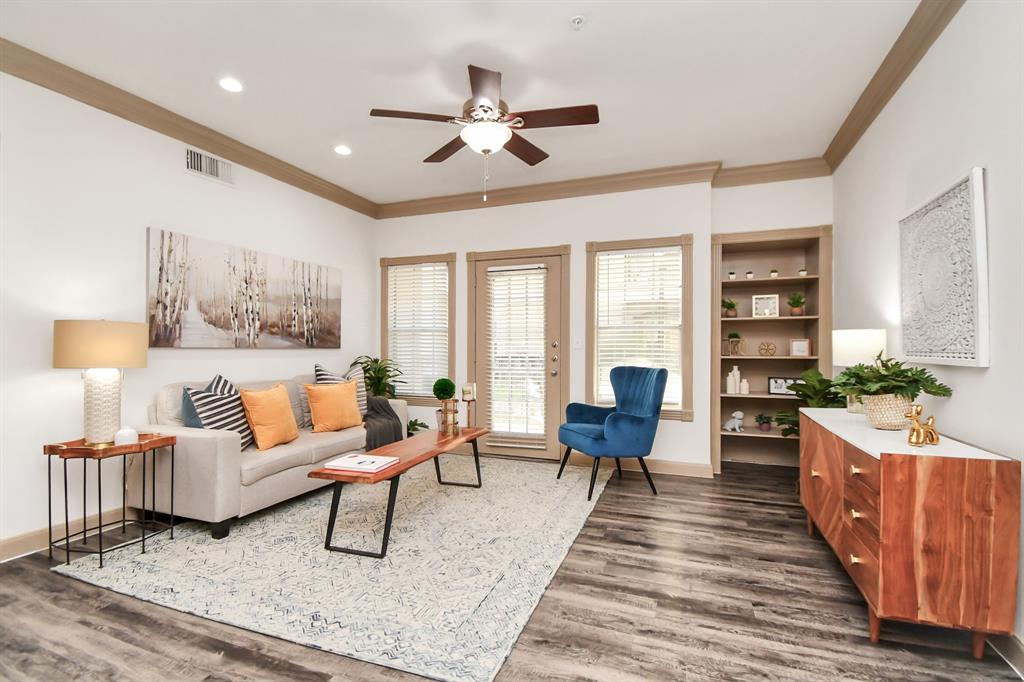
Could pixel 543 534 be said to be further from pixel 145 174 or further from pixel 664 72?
pixel 145 174

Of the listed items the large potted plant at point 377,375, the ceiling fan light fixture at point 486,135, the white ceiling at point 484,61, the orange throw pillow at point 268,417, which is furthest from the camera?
the large potted plant at point 377,375

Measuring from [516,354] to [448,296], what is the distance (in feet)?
3.55

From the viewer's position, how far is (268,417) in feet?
11.7

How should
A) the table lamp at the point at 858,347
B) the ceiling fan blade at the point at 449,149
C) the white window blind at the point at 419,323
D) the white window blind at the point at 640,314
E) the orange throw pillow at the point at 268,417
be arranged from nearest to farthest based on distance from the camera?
the table lamp at the point at 858,347, the ceiling fan blade at the point at 449,149, the orange throw pillow at the point at 268,417, the white window blind at the point at 640,314, the white window blind at the point at 419,323

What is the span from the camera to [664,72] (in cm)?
306

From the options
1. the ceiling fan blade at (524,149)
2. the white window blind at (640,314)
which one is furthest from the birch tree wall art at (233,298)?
the white window blind at (640,314)

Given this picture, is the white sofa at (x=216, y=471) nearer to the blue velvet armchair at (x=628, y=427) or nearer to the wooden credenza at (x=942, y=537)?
the blue velvet armchair at (x=628, y=427)

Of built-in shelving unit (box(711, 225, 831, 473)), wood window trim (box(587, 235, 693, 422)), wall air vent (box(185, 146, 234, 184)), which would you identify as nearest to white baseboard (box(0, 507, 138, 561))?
wall air vent (box(185, 146, 234, 184))

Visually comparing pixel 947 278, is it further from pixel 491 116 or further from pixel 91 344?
pixel 91 344

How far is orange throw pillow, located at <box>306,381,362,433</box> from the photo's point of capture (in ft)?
13.6

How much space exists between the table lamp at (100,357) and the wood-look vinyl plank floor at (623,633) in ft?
2.71

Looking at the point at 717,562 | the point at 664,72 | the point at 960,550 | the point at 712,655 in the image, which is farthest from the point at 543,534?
the point at 664,72

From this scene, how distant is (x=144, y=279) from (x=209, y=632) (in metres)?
2.56

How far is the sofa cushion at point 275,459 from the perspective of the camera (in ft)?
10.3
